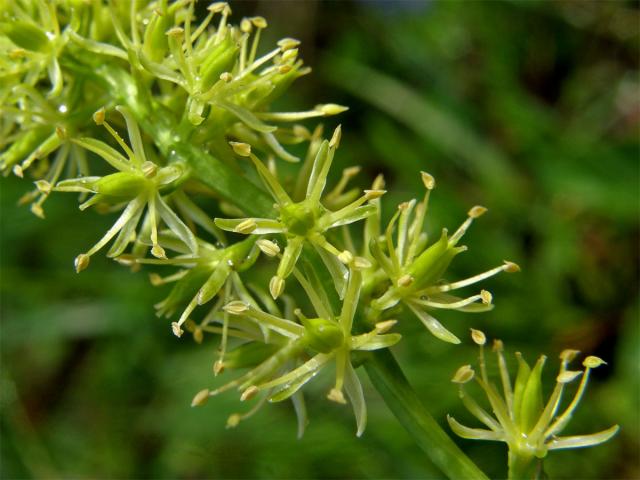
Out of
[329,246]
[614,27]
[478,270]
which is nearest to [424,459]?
[478,270]

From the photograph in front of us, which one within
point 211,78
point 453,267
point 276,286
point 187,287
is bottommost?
point 453,267

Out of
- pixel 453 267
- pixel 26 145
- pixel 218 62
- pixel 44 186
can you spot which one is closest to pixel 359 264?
pixel 218 62

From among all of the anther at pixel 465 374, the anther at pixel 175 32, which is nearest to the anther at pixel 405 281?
the anther at pixel 465 374

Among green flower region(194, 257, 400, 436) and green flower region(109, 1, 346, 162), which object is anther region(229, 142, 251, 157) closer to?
green flower region(109, 1, 346, 162)

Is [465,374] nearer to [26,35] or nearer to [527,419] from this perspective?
[527,419]

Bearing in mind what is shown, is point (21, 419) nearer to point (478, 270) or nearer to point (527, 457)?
point (478, 270)

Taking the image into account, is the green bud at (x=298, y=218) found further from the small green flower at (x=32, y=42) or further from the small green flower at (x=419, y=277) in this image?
the small green flower at (x=32, y=42)
